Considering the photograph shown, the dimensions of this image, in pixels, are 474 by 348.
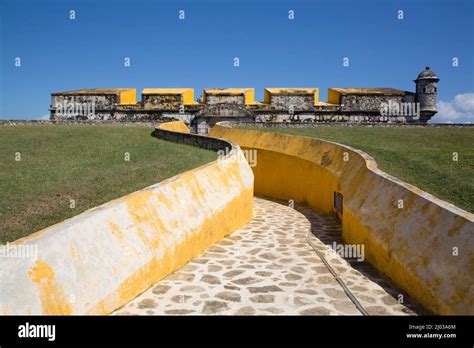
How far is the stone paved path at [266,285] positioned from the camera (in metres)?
5.20

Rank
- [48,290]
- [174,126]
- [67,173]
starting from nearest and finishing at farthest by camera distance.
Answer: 1. [48,290]
2. [67,173]
3. [174,126]

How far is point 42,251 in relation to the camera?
389 cm

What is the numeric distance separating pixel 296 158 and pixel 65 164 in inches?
327

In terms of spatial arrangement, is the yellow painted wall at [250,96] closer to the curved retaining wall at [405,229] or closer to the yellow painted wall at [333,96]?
the yellow painted wall at [333,96]

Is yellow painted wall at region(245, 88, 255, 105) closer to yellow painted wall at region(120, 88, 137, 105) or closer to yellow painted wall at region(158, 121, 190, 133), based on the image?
yellow painted wall at region(158, 121, 190, 133)

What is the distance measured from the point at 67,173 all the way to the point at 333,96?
93.9ft

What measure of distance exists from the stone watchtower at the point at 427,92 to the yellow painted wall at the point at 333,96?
6.53 metres

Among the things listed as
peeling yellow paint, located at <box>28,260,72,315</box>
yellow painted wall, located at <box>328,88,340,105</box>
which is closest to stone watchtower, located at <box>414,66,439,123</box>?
yellow painted wall, located at <box>328,88,340,105</box>

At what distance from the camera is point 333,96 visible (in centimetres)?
3447

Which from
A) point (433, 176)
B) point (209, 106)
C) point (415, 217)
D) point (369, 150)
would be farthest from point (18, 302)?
point (209, 106)

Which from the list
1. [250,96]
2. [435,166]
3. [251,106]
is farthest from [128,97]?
[435,166]

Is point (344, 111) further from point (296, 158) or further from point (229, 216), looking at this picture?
point (229, 216)

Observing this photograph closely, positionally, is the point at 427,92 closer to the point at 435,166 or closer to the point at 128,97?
the point at 435,166

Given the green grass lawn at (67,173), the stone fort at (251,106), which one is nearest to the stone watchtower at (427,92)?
the stone fort at (251,106)
